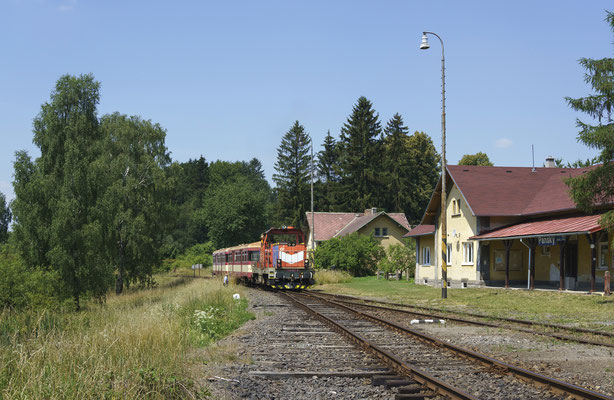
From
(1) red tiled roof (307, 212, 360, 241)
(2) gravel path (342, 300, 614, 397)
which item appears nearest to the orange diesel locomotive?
(2) gravel path (342, 300, 614, 397)

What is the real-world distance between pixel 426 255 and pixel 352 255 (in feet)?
27.6

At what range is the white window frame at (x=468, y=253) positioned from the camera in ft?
108

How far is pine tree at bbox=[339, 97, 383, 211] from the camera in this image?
3054 inches

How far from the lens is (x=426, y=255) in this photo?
39.5m

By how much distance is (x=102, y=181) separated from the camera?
33.8 m

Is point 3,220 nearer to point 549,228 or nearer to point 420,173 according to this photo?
point 420,173

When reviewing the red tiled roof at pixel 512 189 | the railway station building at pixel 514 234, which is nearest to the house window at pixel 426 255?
the railway station building at pixel 514 234

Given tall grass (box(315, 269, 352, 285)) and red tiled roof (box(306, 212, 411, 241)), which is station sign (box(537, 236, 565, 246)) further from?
red tiled roof (box(306, 212, 411, 241))

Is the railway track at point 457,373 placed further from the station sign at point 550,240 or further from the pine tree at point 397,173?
the pine tree at point 397,173

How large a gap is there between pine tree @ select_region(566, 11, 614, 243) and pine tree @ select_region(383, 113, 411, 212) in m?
55.4

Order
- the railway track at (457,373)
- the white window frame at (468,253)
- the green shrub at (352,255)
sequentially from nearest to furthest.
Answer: the railway track at (457,373) < the white window frame at (468,253) < the green shrub at (352,255)

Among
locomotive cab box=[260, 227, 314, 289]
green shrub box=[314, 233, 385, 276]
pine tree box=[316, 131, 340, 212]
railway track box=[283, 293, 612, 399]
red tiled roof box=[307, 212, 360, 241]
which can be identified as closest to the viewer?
railway track box=[283, 293, 612, 399]

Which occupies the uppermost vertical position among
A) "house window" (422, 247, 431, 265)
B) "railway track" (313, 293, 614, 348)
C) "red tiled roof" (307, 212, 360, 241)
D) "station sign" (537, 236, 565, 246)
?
"red tiled roof" (307, 212, 360, 241)

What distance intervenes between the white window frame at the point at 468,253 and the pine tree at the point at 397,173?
142 ft
